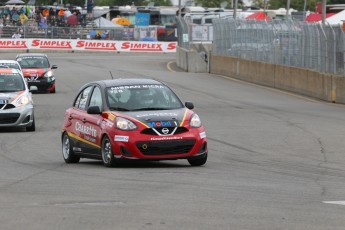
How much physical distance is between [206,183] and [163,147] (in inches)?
80.9

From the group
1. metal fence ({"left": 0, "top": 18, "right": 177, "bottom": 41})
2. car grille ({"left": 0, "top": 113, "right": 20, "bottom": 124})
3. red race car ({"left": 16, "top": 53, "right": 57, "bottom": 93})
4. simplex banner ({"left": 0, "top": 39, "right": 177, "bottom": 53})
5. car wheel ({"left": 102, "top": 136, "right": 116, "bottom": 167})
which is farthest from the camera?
metal fence ({"left": 0, "top": 18, "right": 177, "bottom": 41})

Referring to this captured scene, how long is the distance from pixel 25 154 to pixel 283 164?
4.99 metres

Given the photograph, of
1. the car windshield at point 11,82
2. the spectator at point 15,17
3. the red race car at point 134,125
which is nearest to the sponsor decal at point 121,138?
the red race car at point 134,125

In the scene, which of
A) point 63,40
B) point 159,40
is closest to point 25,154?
point 63,40

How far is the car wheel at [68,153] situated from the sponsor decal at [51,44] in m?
60.3

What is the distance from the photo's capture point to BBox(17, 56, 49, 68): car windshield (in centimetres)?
3941

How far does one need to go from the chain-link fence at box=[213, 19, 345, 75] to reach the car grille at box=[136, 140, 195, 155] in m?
18.6

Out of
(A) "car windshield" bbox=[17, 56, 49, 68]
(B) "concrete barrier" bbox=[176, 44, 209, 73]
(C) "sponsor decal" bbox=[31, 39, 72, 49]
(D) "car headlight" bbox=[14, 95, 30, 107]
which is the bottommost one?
(C) "sponsor decal" bbox=[31, 39, 72, 49]

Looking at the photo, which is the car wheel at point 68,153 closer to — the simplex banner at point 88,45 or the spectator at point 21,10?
→ the simplex banner at point 88,45

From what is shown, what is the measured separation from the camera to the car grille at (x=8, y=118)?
23344 millimetres

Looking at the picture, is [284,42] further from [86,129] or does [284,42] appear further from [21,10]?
[21,10]

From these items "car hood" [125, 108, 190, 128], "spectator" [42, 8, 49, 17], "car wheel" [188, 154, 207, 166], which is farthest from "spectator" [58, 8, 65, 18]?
"car hood" [125, 108, 190, 128]

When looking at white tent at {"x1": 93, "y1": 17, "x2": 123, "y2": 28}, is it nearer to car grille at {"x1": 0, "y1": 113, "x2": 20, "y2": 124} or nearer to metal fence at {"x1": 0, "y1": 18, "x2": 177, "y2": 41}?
metal fence at {"x1": 0, "y1": 18, "x2": 177, "y2": 41}

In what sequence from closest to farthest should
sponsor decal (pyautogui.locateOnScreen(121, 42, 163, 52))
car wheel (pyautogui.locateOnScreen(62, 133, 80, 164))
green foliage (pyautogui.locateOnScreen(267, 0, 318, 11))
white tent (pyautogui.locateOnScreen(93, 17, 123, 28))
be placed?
car wheel (pyautogui.locateOnScreen(62, 133, 80, 164)) < sponsor decal (pyautogui.locateOnScreen(121, 42, 163, 52)) < white tent (pyautogui.locateOnScreen(93, 17, 123, 28)) < green foliage (pyautogui.locateOnScreen(267, 0, 318, 11))
